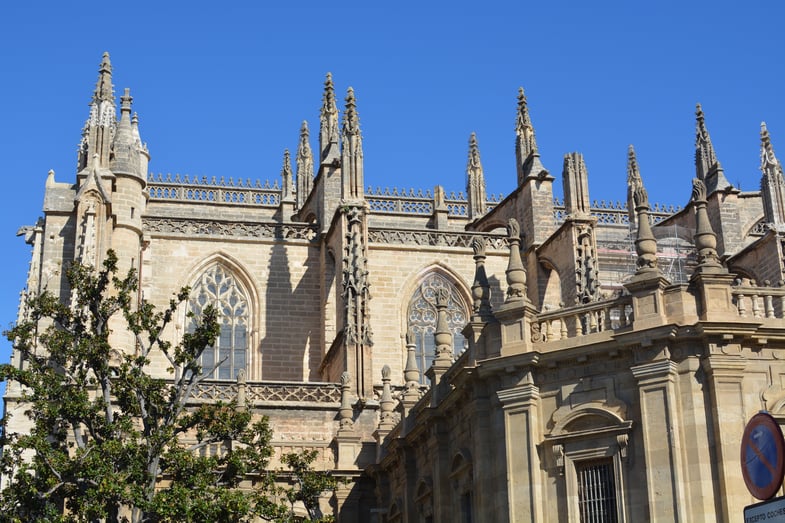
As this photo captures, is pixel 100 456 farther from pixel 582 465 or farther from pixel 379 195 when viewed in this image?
pixel 379 195

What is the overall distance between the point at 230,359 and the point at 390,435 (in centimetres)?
990

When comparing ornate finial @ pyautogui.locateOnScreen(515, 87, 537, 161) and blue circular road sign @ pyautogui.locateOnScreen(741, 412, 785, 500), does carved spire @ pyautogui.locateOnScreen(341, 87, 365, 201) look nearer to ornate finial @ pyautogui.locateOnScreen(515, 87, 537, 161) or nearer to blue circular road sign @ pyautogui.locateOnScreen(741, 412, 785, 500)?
ornate finial @ pyautogui.locateOnScreen(515, 87, 537, 161)

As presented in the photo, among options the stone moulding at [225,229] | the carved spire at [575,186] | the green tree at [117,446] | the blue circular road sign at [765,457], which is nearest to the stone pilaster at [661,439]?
the green tree at [117,446]

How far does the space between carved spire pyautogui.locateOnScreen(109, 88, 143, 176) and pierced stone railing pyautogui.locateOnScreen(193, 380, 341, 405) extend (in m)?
7.85

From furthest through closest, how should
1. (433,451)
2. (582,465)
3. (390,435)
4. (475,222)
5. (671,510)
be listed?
(475,222) → (390,435) → (433,451) → (582,465) → (671,510)

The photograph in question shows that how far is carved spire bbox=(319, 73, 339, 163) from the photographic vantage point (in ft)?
122

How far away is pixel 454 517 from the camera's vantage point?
21.9 metres

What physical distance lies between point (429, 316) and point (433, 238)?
241 centimetres

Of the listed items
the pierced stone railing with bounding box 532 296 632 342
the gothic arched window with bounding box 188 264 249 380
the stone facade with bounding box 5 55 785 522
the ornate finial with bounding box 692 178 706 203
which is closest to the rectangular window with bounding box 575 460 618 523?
the stone facade with bounding box 5 55 785 522

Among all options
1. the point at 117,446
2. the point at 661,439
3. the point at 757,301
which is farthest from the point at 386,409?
the point at 757,301

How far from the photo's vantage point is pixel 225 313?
117 feet

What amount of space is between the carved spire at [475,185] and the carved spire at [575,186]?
800 centimetres

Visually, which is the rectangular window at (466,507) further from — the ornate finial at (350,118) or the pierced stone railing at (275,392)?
the ornate finial at (350,118)

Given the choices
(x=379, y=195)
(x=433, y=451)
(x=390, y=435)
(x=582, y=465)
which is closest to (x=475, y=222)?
(x=379, y=195)
